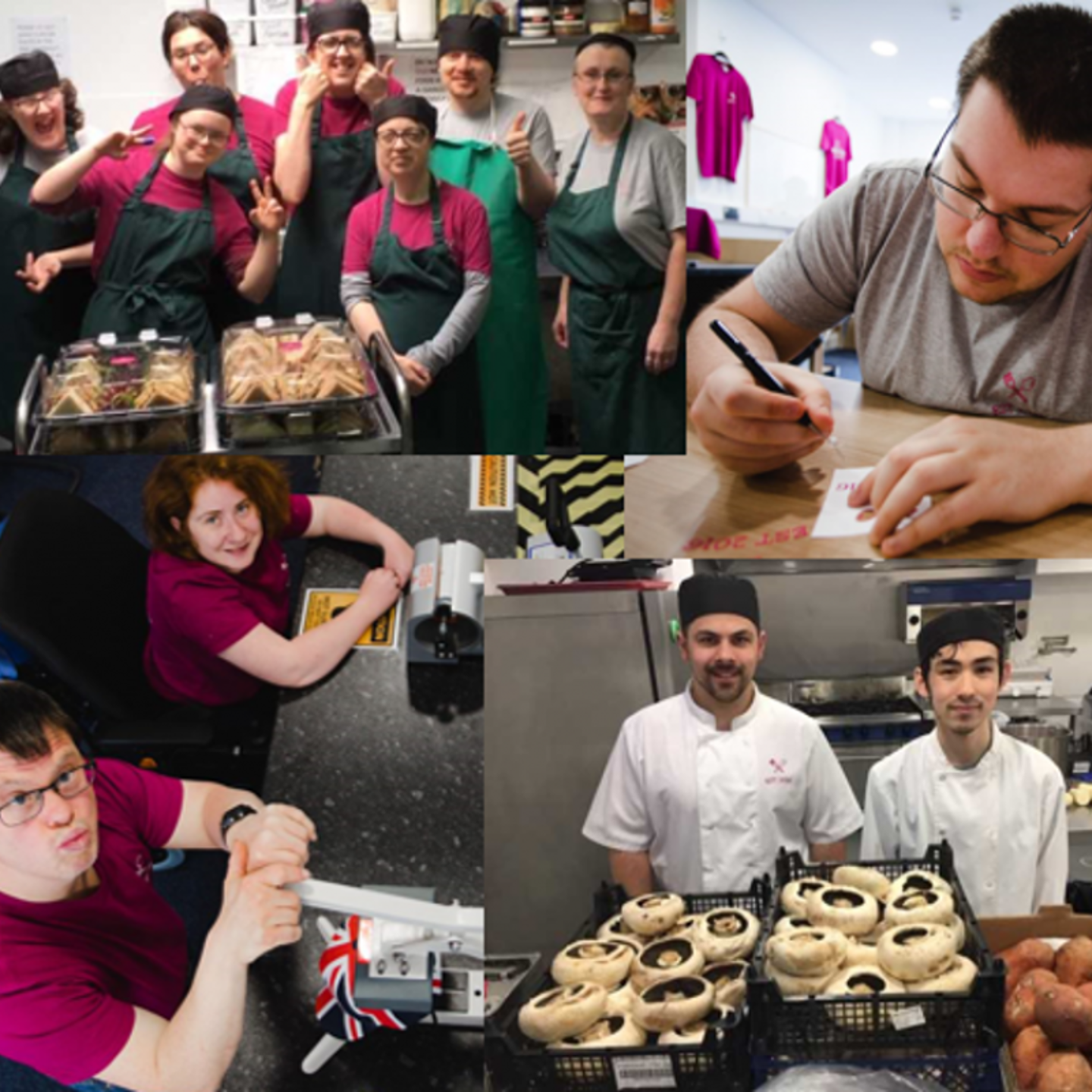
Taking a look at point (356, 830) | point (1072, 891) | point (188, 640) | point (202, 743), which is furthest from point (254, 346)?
point (1072, 891)

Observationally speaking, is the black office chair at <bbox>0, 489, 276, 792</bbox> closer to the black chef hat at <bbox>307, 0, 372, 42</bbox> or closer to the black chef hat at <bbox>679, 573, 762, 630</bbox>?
the black chef hat at <bbox>679, 573, 762, 630</bbox>

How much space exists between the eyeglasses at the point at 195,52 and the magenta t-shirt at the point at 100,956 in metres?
1.25

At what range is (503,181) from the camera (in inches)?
86.9

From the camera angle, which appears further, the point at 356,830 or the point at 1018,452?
the point at 356,830

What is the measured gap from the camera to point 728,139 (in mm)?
2061

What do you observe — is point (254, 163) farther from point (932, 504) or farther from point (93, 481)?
point (932, 504)

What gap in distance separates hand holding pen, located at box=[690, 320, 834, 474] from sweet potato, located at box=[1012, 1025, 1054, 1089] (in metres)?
0.85

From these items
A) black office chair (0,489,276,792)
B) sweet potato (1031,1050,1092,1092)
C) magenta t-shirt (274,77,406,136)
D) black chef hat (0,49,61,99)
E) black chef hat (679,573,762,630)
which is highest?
black chef hat (0,49,61,99)

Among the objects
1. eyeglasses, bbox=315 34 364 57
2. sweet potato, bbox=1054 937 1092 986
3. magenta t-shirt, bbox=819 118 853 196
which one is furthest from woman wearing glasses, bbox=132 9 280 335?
sweet potato, bbox=1054 937 1092 986

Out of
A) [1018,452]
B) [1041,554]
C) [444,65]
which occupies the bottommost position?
[1041,554]

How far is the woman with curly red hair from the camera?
75.7 inches

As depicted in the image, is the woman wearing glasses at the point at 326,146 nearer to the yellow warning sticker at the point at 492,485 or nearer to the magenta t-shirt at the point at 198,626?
the yellow warning sticker at the point at 492,485

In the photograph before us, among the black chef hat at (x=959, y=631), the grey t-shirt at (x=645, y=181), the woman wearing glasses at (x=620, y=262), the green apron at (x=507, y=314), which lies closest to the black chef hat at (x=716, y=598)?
the black chef hat at (x=959, y=631)

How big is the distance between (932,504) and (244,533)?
1042mm
